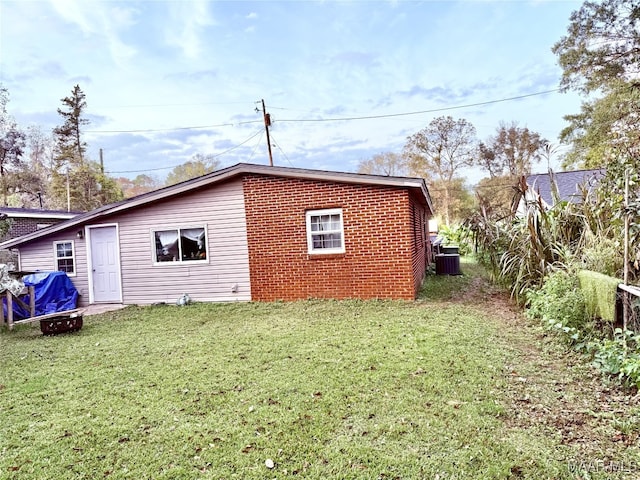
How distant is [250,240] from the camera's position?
30.7 ft

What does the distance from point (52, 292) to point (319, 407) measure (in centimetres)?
952

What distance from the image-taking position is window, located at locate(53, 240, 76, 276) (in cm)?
1081

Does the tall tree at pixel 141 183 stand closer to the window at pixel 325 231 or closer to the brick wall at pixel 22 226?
the brick wall at pixel 22 226

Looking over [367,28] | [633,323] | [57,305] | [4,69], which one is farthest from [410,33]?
[4,69]

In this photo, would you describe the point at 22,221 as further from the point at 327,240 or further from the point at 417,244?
the point at 417,244

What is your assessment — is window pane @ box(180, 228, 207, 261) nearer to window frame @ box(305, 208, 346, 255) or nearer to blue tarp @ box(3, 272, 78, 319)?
window frame @ box(305, 208, 346, 255)

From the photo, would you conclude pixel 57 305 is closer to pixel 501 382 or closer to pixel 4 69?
pixel 501 382

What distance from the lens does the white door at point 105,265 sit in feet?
34.1

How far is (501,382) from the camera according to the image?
12.6ft

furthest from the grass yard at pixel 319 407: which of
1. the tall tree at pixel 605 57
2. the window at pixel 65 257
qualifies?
the tall tree at pixel 605 57

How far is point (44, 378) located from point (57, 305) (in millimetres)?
6323

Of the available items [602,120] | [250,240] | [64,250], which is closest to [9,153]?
[64,250]

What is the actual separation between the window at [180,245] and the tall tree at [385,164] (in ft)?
87.5

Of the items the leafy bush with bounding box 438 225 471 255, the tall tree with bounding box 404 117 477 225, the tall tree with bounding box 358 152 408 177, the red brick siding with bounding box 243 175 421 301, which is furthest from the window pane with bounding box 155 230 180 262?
the tall tree with bounding box 404 117 477 225
